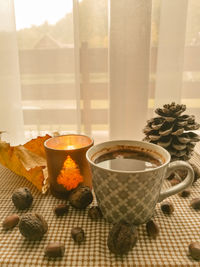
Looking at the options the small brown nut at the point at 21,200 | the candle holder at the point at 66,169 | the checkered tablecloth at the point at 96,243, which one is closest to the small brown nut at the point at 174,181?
the checkered tablecloth at the point at 96,243

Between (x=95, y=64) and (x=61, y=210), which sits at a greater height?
(x=95, y=64)

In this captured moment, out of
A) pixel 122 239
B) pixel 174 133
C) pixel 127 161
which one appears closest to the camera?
pixel 122 239

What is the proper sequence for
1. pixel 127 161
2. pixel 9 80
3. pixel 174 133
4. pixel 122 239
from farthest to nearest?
pixel 9 80, pixel 174 133, pixel 127 161, pixel 122 239

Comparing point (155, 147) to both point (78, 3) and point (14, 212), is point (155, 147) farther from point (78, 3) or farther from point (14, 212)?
point (78, 3)

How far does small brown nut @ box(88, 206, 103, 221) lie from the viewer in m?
0.39

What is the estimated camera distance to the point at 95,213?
0.39 meters

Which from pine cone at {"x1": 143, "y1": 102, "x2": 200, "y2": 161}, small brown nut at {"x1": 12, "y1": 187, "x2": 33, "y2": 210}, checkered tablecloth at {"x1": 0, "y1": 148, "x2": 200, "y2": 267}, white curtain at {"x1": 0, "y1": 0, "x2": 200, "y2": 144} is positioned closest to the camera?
checkered tablecloth at {"x1": 0, "y1": 148, "x2": 200, "y2": 267}

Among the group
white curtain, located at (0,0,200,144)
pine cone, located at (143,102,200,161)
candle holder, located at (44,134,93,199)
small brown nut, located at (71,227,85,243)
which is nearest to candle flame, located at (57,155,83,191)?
candle holder, located at (44,134,93,199)

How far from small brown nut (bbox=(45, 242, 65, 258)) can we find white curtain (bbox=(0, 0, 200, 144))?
1.76 feet

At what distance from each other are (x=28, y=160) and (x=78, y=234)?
222mm

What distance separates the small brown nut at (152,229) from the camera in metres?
0.35

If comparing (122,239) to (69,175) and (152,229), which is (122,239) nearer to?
(152,229)

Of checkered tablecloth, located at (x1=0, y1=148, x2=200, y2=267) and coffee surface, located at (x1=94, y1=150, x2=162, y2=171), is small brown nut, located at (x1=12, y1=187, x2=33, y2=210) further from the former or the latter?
coffee surface, located at (x1=94, y1=150, x2=162, y2=171)

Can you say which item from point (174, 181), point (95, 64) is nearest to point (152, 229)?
point (174, 181)
